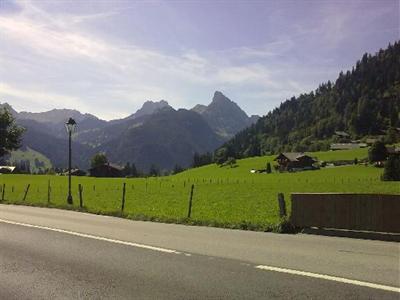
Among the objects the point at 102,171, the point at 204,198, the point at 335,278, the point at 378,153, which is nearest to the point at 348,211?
the point at 335,278

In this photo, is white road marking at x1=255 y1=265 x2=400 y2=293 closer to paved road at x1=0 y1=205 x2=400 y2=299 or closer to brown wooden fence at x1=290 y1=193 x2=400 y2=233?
paved road at x1=0 y1=205 x2=400 y2=299

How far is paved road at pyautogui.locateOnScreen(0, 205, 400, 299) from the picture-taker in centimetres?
862

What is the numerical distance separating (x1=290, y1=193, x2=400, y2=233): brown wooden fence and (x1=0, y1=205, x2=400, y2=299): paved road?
41.4 inches

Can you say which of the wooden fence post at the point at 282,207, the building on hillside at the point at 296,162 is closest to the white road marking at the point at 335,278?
the wooden fence post at the point at 282,207

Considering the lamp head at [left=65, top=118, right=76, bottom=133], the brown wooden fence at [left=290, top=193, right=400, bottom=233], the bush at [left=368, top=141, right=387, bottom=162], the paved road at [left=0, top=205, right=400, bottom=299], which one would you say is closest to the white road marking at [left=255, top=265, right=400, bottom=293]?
the paved road at [left=0, top=205, right=400, bottom=299]

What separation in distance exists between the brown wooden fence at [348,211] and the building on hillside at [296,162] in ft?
428

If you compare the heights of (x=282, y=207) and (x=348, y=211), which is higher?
(x=348, y=211)

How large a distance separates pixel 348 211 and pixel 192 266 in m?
6.88

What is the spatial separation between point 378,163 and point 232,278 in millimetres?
122756

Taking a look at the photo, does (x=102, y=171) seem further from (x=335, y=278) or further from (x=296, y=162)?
(x=335, y=278)

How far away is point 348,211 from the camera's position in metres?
15.7

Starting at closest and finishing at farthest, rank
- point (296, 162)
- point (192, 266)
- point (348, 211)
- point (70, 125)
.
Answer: point (192, 266) < point (348, 211) < point (70, 125) < point (296, 162)

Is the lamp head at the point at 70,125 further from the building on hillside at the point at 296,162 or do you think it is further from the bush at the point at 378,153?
the building on hillside at the point at 296,162

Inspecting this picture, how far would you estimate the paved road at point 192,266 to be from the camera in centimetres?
862
